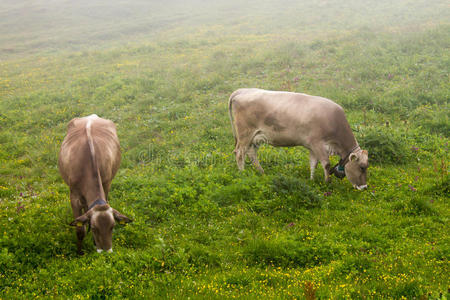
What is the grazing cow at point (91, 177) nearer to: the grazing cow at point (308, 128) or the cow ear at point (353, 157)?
the grazing cow at point (308, 128)

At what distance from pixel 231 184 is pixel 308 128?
262 centimetres

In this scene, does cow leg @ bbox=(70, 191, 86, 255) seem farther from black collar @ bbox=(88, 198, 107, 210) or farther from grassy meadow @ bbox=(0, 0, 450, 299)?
black collar @ bbox=(88, 198, 107, 210)

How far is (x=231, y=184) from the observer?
9594mm

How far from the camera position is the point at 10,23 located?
50.0 m

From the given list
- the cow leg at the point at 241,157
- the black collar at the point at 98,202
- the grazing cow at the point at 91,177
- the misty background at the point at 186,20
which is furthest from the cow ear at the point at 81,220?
the misty background at the point at 186,20

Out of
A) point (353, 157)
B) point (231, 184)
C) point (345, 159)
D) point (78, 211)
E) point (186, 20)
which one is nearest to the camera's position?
point (78, 211)

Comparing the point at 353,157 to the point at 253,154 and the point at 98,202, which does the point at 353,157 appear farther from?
the point at 98,202

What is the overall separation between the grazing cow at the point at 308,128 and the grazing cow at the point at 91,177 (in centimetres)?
426

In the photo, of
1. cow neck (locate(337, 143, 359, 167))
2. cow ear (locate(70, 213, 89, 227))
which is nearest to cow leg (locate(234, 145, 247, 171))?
cow neck (locate(337, 143, 359, 167))

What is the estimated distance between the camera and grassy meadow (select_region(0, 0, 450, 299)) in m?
5.93

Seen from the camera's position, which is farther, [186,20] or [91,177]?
[186,20]

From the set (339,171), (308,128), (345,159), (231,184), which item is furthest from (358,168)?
(231,184)

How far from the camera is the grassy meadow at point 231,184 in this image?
593cm

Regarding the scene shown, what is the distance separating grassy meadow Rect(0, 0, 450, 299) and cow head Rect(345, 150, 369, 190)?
0.27 m
